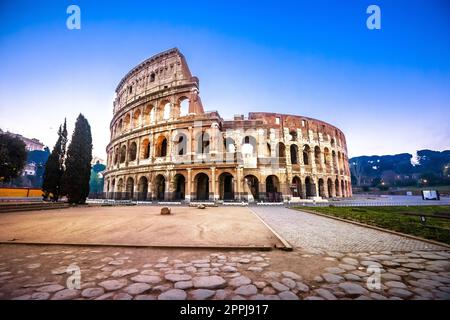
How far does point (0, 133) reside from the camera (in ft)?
60.0

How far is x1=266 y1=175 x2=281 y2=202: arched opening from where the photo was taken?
23050mm

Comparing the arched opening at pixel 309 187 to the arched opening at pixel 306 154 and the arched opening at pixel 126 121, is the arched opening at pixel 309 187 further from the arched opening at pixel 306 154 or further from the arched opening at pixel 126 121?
the arched opening at pixel 126 121

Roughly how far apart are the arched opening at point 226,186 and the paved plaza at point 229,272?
19.4 m

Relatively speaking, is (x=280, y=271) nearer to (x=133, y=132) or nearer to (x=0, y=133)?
(x=133, y=132)

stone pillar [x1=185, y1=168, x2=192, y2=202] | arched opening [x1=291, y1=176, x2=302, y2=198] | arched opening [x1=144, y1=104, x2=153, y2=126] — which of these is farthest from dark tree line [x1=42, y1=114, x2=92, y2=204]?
arched opening [x1=291, y1=176, x2=302, y2=198]

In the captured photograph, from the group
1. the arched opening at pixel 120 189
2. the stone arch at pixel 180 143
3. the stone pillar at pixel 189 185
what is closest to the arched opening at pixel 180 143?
the stone arch at pixel 180 143

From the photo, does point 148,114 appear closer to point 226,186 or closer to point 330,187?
point 226,186

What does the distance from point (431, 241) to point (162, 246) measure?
6291 mm

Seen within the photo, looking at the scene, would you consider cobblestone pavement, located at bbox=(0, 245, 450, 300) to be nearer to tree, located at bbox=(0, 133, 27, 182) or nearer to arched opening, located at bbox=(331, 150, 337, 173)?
tree, located at bbox=(0, 133, 27, 182)

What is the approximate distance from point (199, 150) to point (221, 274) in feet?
67.1

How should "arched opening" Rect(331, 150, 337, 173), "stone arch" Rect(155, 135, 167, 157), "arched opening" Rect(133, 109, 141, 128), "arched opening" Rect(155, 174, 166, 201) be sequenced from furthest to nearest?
"arched opening" Rect(331, 150, 337, 173), "arched opening" Rect(133, 109, 141, 128), "stone arch" Rect(155, 135, 167, 157), "arched opening" Rect(155, 174, 166, 201)

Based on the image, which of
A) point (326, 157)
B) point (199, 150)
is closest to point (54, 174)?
point (199, 150)

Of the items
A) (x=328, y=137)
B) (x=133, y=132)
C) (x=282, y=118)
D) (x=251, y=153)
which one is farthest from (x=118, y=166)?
(x=328, y=137)

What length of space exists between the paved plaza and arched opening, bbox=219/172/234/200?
1939cm
